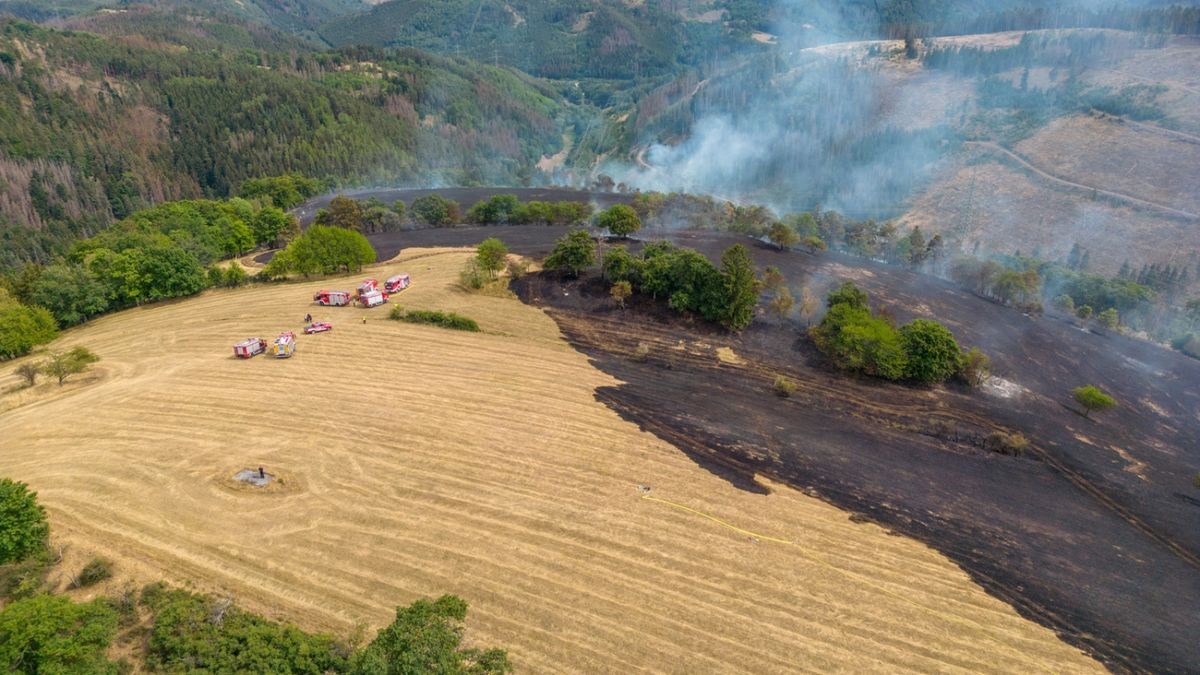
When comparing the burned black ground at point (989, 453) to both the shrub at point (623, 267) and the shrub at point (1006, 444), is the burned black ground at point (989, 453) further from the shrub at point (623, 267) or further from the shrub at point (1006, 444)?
the shrub at point (623, 267)

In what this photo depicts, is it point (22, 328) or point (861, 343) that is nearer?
point (861, 343)

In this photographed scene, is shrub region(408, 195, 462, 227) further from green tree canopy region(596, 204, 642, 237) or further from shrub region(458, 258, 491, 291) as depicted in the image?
shrub region(458, 258, 491, 291)

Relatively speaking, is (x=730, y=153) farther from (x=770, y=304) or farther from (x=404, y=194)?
(x=770, y=304)

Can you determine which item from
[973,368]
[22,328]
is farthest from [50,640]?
[973,368]

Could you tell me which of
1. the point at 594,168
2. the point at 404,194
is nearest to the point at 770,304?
the point at 404,194

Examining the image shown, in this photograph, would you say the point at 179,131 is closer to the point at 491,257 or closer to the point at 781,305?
the point at 491,257

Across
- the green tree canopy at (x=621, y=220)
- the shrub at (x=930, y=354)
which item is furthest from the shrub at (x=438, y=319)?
the shrub at (x=930, y=354)
